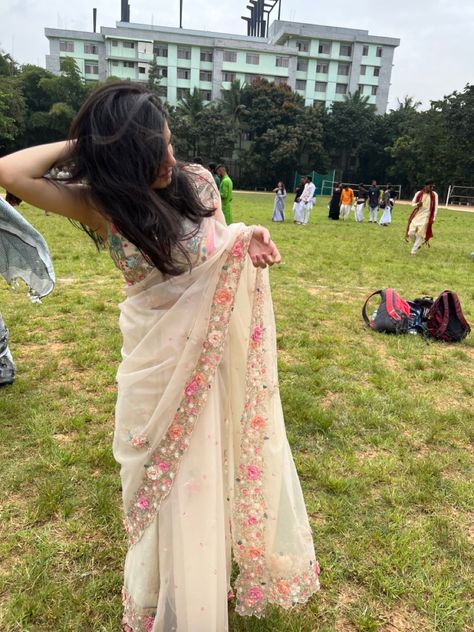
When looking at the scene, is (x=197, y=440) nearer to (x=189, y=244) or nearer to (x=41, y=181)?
(x=189, y=244)

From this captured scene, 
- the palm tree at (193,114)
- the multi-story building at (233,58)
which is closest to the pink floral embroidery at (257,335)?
the palm tree at (193,114)

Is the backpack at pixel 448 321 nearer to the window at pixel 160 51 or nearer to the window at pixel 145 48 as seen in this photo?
the window at pixel 145 48

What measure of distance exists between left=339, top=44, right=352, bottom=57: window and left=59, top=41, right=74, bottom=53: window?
28639 mm

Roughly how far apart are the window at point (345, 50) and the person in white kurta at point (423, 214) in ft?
160

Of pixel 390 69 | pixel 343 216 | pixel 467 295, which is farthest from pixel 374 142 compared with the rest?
pixel 467 295

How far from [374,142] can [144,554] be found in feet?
154

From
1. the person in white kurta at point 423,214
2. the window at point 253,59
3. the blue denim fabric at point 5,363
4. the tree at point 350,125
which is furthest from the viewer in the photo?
the window at point 253,59

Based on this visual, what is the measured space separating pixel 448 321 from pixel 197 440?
4.12 metres

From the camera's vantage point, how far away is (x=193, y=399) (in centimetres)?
153

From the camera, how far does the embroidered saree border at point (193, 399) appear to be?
152 cm

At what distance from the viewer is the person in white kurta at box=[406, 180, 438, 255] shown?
388 inches

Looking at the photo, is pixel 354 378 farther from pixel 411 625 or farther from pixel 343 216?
pixel 343 216

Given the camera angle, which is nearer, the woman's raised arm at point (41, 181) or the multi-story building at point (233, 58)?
the woman's raised arm at point (41, 181)

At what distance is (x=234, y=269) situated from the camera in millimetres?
1539
